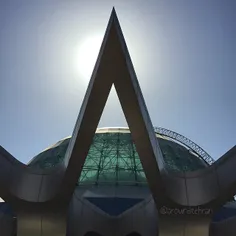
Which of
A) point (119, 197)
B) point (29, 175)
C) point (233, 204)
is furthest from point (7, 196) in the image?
point (233, 204)

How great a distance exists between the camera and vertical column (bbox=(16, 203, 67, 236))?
17.1 metres

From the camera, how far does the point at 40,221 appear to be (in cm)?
1716

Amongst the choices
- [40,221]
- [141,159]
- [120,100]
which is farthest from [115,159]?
[120,100]

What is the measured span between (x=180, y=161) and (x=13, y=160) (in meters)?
13.1

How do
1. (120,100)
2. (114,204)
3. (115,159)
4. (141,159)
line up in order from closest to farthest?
(120,100) < (141,159) < (114,204) < (115,159)

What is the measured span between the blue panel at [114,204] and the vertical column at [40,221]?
292 centimetres

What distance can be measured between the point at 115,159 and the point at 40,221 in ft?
29.8

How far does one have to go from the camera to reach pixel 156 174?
1596cm

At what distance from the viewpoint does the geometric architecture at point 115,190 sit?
13.2 meters

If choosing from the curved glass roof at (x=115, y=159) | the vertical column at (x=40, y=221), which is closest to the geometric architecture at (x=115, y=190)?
the vertical column at (x=40, y=221)

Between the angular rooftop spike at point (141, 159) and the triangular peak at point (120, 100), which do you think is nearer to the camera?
the triangular peak at point (120, 100)

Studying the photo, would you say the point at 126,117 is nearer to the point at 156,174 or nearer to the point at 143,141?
the point at 143,141

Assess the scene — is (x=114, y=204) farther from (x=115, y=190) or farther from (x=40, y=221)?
(x=40, y=221)

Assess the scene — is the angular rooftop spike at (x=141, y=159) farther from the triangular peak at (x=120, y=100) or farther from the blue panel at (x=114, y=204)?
the blue panel at (x=114, y=204)
